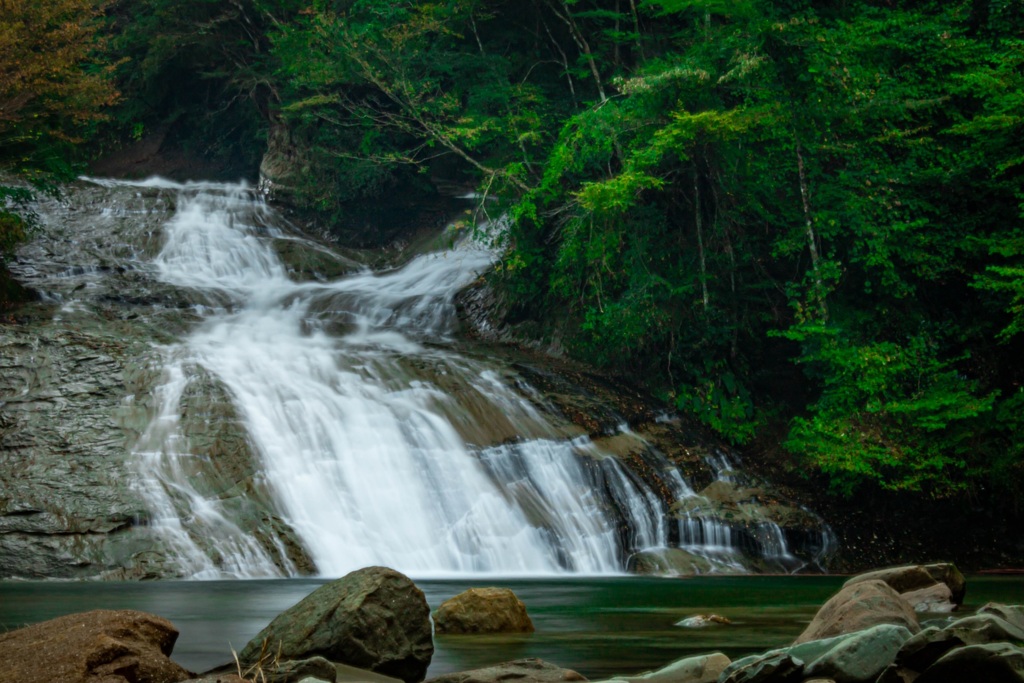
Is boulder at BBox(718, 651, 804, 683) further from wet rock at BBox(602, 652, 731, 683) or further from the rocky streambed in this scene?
wet rock at BBox(602, 652, 731, 683)

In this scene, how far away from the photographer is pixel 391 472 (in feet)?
44.0

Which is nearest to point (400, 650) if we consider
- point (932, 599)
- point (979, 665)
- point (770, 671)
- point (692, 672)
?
point (692, 672)

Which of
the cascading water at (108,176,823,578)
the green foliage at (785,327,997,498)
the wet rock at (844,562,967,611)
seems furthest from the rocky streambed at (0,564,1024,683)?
the green foliage at (785,327,997,498)

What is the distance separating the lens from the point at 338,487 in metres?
12.8

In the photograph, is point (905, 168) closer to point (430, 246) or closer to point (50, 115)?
point (430, 246)

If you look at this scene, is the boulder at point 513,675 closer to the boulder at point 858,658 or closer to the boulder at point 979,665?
the boulder at point 858,658

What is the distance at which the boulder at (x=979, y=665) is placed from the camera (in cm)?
403

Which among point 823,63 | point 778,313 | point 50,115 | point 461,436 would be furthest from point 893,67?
point 50,115

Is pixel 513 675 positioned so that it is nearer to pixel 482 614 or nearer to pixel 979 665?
pixel 979 665

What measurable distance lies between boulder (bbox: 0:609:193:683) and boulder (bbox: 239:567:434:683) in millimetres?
651

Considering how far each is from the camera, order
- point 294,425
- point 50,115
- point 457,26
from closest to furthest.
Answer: point 294,425
point 50,115
point 457,26

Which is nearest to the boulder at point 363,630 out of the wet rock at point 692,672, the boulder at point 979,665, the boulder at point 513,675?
the boulder at point 513,675

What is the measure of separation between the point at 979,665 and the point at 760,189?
14.2 metres

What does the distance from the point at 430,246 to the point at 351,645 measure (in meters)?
20.1
